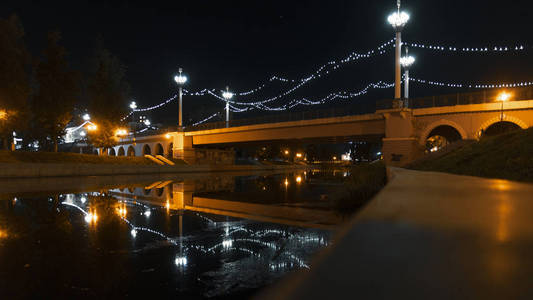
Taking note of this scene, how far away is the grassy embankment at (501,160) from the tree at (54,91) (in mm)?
Answer: 36055

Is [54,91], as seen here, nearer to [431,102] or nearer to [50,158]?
[50,158]

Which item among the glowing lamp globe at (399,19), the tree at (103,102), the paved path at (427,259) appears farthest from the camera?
the tree at (103,102)

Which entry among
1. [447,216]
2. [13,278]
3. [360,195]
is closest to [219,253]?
[13,278]

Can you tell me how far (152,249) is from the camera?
229 inches

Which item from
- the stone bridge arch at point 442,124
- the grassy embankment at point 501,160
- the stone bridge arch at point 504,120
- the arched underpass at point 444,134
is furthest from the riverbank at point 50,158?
the stone bridge arch at point 504,120

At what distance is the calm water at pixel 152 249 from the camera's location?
13.3ft

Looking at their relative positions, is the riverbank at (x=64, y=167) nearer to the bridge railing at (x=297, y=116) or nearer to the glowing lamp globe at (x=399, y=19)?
the bridge railing at (x=297, y=116)

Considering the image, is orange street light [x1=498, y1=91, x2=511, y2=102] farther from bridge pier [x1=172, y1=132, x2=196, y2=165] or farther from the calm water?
bridge pier [x1=172, y1=132, x2=196, y2=165]

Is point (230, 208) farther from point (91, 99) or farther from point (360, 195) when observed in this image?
point (91, 99)

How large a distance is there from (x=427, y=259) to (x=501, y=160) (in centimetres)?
1348

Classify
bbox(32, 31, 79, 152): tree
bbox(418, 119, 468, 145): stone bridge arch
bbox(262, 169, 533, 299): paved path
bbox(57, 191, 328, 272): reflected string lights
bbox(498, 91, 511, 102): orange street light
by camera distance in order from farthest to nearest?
bbox(32, 31, 79, 152): tree, bbox(418, 119, 468, 145): stone bridge arch, bbox(498, 91, 511, 102): orange street light, bbox(57, 191, 328, 272): reflected string lights, bbox(262, 169, 533, 299): paved path

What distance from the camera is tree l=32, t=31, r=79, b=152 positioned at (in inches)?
1347

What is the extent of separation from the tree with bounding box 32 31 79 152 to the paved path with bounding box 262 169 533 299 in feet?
127

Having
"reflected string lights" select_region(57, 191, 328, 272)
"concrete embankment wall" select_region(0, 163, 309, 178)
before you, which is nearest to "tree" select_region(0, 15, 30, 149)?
"concrete embankment wall" select_region(0, 163, 309, 178)
